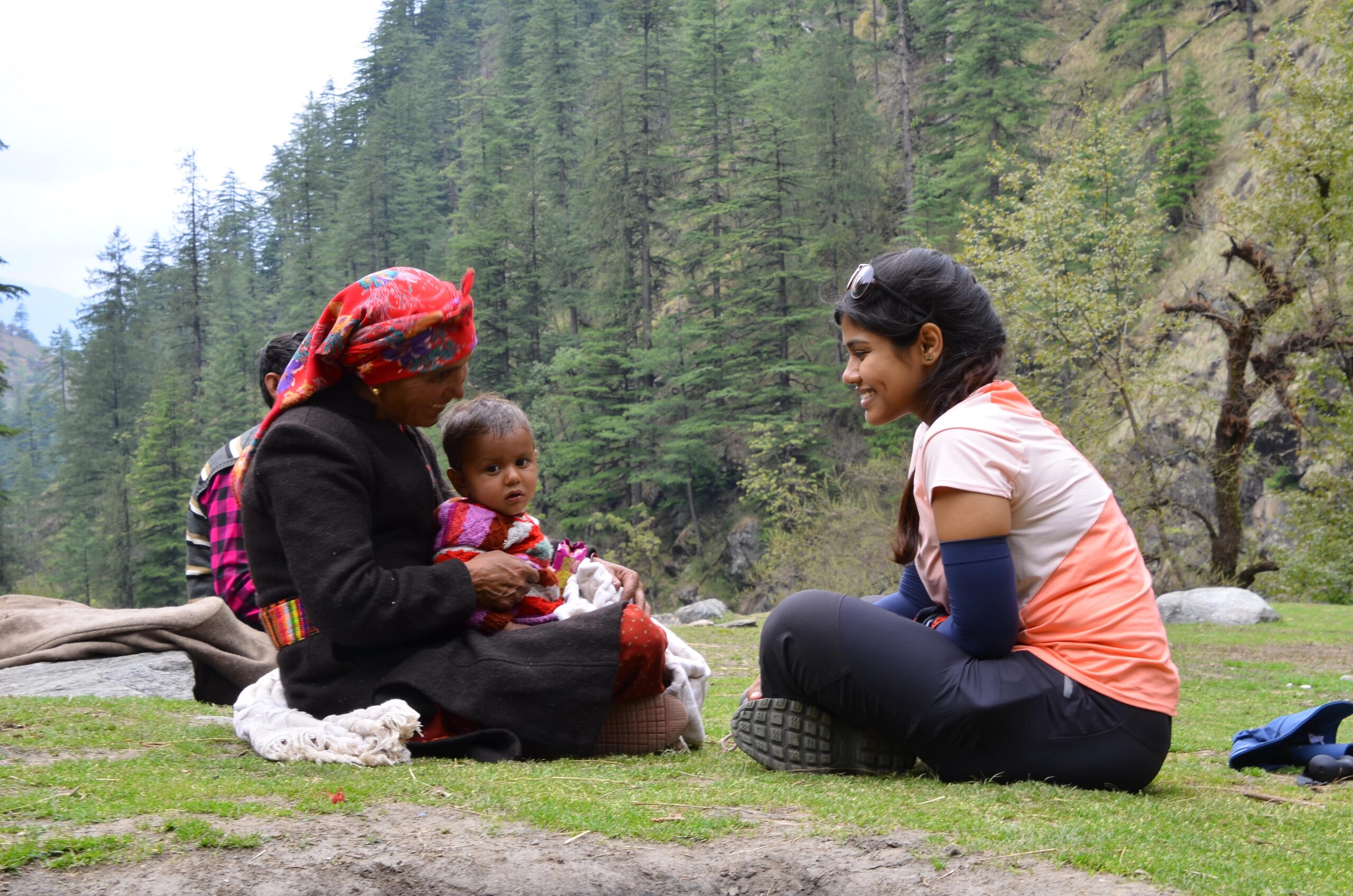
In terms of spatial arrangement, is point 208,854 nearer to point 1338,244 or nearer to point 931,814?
point 931,814

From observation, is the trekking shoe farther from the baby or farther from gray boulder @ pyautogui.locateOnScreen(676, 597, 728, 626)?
gray boulder @ pyautogui.locateOnScreen(676, 597, 728, 626)

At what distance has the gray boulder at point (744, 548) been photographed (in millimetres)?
38750

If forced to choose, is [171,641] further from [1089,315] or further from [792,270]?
[792,270]

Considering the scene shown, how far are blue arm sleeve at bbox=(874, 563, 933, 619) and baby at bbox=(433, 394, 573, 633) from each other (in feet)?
4.22

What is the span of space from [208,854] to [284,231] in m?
78.4

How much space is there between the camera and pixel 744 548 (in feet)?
129

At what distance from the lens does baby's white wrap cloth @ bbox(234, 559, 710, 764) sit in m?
3.43

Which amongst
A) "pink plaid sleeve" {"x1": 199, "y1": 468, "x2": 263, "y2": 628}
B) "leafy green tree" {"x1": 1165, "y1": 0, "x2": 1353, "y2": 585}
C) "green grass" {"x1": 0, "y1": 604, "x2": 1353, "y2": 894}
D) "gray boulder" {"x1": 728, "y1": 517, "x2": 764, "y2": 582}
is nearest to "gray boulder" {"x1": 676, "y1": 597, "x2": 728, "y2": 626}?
"leafy green tree" {"x1": 1165, "y1": 0, "x2": 1353, "y2": 585}

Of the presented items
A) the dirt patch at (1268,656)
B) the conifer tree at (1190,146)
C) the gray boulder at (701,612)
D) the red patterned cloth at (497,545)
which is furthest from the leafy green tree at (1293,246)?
the red patterned cloth at (497,545)

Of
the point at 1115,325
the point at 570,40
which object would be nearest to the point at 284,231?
the point at 570,40

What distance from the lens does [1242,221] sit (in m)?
18.2

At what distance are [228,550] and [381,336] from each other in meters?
2.60

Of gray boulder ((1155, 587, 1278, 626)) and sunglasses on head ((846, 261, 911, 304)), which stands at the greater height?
sunglasses on head ((846, 261, 911, 304))

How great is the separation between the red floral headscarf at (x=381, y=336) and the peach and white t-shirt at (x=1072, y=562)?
1.65 meters
